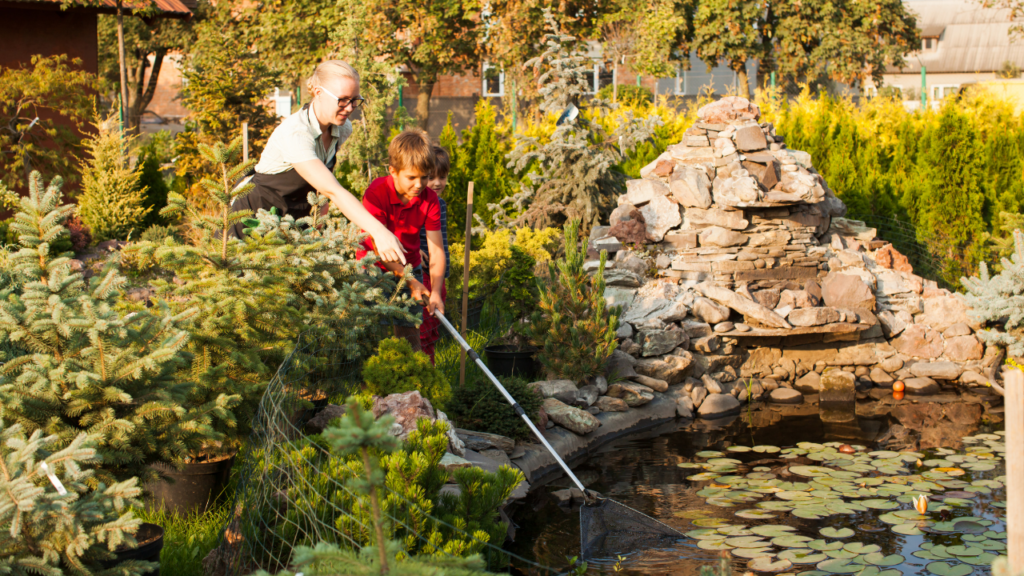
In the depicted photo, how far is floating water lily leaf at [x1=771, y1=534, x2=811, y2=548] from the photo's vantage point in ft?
11.6

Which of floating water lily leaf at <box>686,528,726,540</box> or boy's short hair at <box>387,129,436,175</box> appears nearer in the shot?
floating water lily leaf at <box>686,528,726,540</box>

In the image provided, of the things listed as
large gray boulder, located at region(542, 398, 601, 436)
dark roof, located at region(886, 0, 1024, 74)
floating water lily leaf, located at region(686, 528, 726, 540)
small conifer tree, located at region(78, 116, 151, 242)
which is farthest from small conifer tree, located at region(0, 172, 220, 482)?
dark roof, located at region(886, 0, 1024, 74)

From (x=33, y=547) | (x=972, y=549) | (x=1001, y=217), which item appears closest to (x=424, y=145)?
(x=33, y=547)

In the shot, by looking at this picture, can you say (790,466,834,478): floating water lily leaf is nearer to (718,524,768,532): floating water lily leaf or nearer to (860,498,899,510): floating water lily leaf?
(860,498,899,510): floating water lily leaf

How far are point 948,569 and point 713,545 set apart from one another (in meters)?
0.95

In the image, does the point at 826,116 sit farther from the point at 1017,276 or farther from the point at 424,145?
the point at 424,145

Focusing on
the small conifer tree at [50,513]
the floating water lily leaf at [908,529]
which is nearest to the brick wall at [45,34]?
the small conifer tree at [50,513]

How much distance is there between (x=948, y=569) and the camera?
3.29 meters

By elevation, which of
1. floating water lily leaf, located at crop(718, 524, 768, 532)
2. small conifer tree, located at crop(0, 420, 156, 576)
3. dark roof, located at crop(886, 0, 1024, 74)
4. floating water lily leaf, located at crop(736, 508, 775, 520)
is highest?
dark roof, located at crop(886, 0, 1024, 74)

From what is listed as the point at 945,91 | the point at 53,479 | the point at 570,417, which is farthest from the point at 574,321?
the point at 945,91

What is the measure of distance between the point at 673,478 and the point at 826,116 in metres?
6.74

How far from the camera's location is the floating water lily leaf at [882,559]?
3324 millimetres

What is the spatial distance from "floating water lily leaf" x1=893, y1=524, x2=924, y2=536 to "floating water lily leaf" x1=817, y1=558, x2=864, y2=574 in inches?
19.0

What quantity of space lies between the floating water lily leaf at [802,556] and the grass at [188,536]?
2.33m
